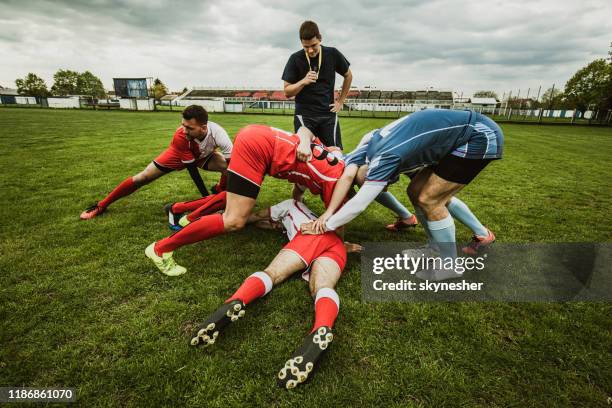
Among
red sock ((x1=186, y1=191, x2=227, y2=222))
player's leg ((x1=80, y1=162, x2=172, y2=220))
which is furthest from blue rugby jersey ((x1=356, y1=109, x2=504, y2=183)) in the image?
player's leg ((x1=80, y1=162, x2=172, y2=220))

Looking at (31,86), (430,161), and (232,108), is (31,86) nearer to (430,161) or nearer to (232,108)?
(232,108)

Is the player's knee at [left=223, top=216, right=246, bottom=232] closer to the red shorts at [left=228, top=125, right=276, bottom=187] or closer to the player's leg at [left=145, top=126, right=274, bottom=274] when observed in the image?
the player's leg at [left=145, top=126, right=274, bottom=274]

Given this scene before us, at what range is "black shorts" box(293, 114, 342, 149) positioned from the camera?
4324 millimetres

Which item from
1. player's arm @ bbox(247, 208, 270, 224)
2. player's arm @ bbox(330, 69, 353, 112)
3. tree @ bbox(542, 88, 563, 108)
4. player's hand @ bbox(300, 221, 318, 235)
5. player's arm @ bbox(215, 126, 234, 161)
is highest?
tree @ bbox(542, 88, 563, 108)

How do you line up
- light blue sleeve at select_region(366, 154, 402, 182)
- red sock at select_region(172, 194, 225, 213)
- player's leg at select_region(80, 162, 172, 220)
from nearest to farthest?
1. light blue sleeve at select_region(366, 154, 402, 182)
2. red sock at select_region(172, 194, 225, 213)
3. player's leg at select_region(80, 162, 172, 220)

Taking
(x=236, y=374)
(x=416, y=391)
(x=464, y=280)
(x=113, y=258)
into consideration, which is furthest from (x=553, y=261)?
(x=113, y=258)

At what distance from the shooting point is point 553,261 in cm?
351

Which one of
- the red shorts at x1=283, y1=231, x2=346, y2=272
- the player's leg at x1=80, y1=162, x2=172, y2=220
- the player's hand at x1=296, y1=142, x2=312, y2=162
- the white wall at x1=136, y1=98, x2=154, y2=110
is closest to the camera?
the red shorts at x1=283, y1=231, x2=346, y2=272

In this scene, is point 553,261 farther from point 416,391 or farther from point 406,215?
point 416,391

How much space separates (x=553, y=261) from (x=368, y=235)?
2148mm

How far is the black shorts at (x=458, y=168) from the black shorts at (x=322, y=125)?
193 cm

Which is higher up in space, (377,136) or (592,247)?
(377,136)

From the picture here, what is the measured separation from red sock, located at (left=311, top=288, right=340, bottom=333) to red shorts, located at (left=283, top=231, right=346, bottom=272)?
0.42 m

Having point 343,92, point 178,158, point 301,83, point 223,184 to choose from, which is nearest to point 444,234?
point 301,83
